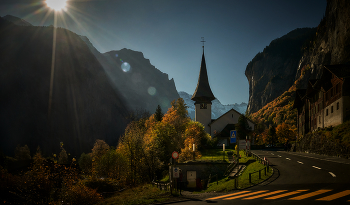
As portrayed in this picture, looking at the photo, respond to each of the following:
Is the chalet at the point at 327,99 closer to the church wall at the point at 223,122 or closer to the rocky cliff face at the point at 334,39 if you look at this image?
the church wall at the point at 223,122

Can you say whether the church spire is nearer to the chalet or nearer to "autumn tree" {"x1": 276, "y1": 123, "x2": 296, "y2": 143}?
the chalet

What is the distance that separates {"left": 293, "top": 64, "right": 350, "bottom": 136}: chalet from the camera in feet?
109

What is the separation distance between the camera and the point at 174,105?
60.0 m

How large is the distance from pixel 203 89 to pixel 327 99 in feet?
134

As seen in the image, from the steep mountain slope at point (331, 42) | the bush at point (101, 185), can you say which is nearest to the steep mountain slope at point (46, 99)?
the steep mountain slope at point (331, 42)

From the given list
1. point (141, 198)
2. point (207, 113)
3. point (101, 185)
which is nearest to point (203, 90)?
point (207, 113)

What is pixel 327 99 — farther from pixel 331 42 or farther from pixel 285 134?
pixel 331 42

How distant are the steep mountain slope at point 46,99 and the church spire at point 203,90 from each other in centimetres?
10394

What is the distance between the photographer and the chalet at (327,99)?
33.1m

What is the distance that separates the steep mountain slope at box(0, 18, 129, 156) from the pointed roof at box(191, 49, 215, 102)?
10400 cm

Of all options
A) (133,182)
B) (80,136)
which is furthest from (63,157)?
(133,182)

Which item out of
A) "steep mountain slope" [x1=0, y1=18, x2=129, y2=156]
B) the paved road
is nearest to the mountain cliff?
"steep mountain slope" [x1=0, y1=18, x2=129, y2=156]

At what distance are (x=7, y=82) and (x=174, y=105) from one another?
471ft

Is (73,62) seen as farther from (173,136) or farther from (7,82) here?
(173,136)
